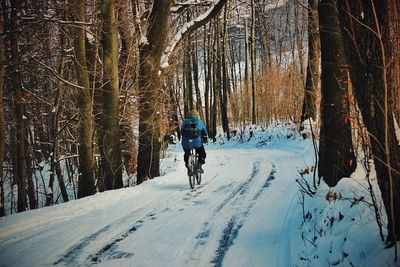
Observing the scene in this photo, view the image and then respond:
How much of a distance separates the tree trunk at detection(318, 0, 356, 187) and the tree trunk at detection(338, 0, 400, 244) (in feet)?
9.06

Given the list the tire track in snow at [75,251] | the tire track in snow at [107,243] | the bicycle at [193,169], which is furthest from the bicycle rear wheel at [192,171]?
the tire track in snow at [75,251]

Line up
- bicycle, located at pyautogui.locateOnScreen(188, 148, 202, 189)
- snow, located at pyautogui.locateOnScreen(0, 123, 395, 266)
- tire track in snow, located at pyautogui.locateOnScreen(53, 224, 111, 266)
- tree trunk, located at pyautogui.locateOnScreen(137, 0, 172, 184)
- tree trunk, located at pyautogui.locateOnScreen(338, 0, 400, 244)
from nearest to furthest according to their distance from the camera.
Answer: tree trunk, located at pyautogui.locateOnScreen(338, 0, 400, 244), snow, located at pyautogui.locateOnScreen(0, 123, 395, 266), tire track in snow, located at pyautogui.locateOnScreen(53, 224, 111, 266), bicycle, located at pyautogui.locateOnScreen(188, 148, 202, 189), tree trunk, located at pyautogui.locateOnScreen(137, 0, 172, 184)

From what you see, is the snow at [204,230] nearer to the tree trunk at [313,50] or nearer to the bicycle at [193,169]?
the bicycle at [193,169]

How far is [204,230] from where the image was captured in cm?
658

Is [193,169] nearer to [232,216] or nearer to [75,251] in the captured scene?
[232,216]

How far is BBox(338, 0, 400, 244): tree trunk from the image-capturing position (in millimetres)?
3904

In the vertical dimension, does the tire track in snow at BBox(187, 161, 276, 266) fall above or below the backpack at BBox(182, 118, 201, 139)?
below

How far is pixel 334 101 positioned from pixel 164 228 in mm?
3624

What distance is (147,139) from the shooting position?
12.3 metres

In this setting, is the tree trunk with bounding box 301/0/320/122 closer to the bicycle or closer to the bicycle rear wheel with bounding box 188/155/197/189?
the bicycle

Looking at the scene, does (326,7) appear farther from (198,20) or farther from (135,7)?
(135,7)

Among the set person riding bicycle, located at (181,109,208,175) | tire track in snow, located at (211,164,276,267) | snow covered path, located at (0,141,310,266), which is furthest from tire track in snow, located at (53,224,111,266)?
person riding bicycle, located at (181,109,208,175)

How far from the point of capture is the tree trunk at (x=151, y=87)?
12016 mm

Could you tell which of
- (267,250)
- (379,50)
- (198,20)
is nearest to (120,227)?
(267,250)
